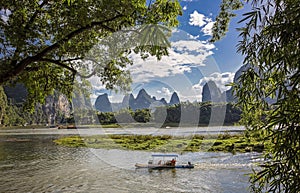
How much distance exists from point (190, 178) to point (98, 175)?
5.09m

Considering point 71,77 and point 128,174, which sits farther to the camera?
point 128,174

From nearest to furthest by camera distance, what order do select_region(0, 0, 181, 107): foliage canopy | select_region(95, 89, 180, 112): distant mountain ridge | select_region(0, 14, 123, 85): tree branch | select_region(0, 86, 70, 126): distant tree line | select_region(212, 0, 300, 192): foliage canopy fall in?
select_region(212, 0, 300, 192): foliage canopy → select_region(0, 0, 181, 107): foliage canopy → select_region(0, 14, 123, 85): tree branch → select_region(95, 89, 180, 112): distant mountain ridge → select_region(0, 86, 70, 126): distant tree line

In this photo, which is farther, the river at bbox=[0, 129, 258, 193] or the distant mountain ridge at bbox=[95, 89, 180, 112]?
the river at bbox=[0, 129, 258, 193]

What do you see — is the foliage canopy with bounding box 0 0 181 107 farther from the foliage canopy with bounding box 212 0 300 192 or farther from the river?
the river

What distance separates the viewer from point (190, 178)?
1446 centimetres

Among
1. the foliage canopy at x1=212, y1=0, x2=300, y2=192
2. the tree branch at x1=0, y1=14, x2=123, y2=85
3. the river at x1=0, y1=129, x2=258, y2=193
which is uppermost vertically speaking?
the tree branch at x1=0, y1=14, x2=123, y2=85

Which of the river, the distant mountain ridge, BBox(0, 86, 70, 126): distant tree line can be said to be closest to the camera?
the distant mountain ridge

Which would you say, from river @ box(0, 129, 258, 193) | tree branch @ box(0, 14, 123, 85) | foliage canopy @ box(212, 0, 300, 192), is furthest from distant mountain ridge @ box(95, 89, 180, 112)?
foliage canopy @ box(212, 0, 300, 192)

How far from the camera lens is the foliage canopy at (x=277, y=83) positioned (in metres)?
2.15

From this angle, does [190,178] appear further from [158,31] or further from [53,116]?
[53,116]

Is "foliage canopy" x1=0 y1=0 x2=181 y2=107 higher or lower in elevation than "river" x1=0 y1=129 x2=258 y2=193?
higher

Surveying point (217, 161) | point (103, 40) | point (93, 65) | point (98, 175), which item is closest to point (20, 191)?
point (98, 175)

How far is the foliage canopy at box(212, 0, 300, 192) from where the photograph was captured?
2.15m

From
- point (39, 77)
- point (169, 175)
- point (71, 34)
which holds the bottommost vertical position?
point (169, 175)
